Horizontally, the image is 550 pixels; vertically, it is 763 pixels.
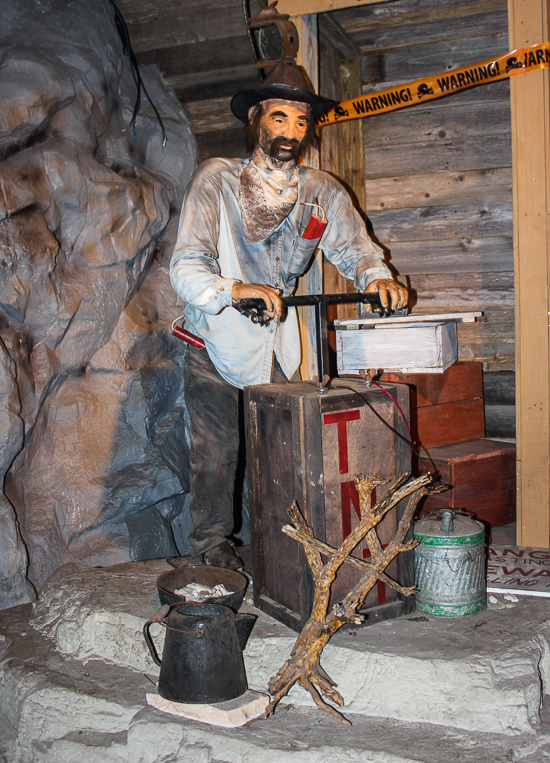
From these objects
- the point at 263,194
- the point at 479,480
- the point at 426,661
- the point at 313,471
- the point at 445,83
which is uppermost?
the point at 445,83

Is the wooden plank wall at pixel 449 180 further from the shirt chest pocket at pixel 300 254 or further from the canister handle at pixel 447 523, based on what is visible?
the canister handle at pixel 447 523

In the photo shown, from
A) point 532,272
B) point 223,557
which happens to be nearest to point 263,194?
point 532,272

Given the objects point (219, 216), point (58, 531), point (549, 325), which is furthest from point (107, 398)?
point (549, 325)

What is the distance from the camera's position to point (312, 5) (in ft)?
12.7

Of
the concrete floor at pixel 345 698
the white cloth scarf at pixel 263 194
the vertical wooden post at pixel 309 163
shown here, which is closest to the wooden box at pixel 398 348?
the white cloth scarf at pixel 263 194

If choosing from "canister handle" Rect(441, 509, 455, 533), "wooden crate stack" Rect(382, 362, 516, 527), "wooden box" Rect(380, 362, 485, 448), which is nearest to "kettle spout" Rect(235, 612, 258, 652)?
"canister handle" Rect(441, 509, 455, 533)

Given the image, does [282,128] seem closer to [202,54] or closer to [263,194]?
[263,194]

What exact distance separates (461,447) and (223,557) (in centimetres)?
167

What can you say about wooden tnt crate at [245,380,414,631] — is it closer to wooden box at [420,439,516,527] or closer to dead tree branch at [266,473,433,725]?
dead tree branch at [266,473,433,725]

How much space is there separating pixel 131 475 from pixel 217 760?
6.77 ft

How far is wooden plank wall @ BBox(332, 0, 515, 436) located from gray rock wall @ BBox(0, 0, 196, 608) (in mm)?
1387

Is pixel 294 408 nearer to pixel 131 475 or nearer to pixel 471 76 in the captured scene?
pixel 131 475

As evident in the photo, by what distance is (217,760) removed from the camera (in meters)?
2.35

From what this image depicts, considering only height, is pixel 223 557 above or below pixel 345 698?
above
